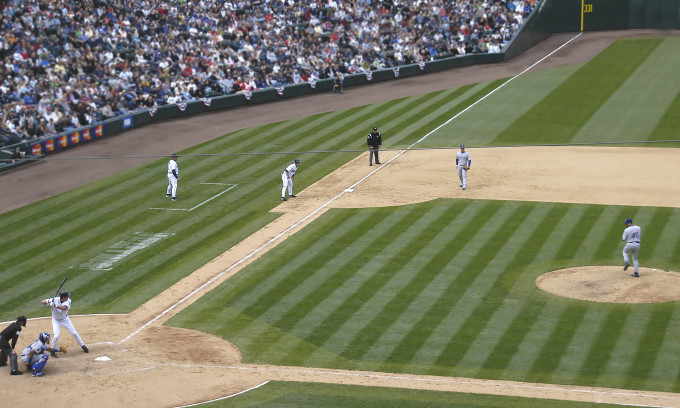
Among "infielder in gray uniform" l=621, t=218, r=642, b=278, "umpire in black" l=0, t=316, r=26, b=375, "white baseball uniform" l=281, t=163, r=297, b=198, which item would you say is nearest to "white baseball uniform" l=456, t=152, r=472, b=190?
"white baseball uniform" l=281, t=163, r=297, b=198

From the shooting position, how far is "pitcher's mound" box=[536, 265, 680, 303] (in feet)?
80.0

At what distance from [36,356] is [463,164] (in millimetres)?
18143

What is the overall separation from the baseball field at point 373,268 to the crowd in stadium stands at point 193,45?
3734 mm

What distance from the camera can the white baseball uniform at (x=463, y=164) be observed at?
34656 mm

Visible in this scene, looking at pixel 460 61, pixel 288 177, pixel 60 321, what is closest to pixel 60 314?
pixel 60 321

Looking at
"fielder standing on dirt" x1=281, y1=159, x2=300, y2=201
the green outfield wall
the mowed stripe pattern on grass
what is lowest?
the mowed stripe pattern on grass

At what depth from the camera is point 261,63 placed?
2133 inches

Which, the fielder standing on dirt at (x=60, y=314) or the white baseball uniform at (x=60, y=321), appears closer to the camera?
the fielder standing on dirt at (x=60, y=314)

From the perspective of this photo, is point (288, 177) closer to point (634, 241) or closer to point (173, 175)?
point (173, 175)

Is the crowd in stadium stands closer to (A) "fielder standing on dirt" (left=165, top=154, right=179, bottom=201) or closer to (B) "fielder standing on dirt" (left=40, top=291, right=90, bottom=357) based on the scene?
(A) "fielder standing on dirt" (left=165, top=154, right=179, bottom=201)

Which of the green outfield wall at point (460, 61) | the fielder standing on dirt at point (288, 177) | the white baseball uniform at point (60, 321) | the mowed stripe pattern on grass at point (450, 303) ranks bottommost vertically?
the mowed stripe pattern on grass at point (450, 303)

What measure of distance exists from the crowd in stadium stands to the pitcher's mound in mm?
25618

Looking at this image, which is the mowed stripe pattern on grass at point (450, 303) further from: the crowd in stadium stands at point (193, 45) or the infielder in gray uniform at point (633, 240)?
the crowd in stadium stands at point (193, 45)


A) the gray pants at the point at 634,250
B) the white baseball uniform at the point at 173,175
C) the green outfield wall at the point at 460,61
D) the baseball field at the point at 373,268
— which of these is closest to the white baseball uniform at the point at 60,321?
the baseball field at the point at 373,268
